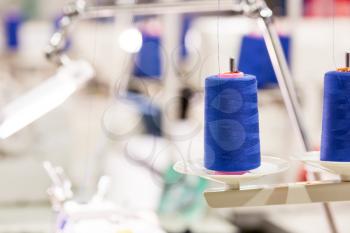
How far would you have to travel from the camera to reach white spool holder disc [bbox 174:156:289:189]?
128cm

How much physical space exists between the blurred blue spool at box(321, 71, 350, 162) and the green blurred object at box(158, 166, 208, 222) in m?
1.36

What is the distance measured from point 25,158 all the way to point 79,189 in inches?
22.5

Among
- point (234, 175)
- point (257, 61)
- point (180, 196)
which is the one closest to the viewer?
point (234, 175)

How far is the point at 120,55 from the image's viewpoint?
13.4 feet

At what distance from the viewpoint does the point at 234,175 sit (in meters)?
1.27

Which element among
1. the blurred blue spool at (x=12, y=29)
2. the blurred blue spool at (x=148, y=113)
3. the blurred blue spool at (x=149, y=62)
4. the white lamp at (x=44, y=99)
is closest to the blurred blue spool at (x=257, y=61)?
the white lamp at (x=44, y=99)

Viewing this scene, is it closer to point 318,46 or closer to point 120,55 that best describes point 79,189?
point 318,46

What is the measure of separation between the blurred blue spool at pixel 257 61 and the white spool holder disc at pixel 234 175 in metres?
0.50

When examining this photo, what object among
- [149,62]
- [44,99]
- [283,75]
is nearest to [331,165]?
[283,75]

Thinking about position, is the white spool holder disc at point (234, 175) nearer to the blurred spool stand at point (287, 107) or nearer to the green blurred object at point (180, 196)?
the blurred spool stand at point (287, 107)

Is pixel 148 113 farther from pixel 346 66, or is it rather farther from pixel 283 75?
pixel 346 66

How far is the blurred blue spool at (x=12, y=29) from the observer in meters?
5.55

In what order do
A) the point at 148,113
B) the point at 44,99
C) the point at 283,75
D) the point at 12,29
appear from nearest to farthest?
the point at 283,75 < the point at 44,99 < the point at 148,113 < the point at 12,29

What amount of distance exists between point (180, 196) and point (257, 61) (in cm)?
80
